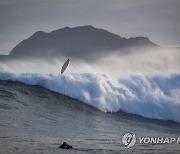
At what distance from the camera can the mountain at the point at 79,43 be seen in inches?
1318

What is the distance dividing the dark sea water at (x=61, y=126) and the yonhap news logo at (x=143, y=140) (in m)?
0.20

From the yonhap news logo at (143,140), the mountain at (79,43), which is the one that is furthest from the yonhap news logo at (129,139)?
the mountain at (79,43)

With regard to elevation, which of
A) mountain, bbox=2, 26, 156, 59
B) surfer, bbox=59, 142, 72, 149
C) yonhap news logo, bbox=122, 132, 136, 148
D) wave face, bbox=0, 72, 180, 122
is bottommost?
surfer, bbox=59, 142, 72, 149

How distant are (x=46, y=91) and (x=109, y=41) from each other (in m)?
16.0

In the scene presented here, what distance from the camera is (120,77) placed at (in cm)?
2470

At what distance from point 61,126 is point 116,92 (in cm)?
754

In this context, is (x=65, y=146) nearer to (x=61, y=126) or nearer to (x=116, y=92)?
(x=61, y=126)

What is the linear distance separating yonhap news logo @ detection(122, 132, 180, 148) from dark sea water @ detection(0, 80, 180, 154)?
0.20 m

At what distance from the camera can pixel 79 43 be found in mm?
34312

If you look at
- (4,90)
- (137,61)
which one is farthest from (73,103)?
(137,61)

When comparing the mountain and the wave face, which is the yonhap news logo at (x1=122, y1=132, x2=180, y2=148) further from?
the mountain

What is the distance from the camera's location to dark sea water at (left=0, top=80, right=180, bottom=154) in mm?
12273

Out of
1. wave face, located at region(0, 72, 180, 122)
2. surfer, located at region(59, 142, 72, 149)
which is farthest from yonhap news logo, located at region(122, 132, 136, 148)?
wave face, located at region(0, 72, 180, 122)

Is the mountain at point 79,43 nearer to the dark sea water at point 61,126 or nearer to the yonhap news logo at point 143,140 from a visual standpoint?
the dark sea water at point 61,126
